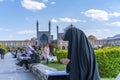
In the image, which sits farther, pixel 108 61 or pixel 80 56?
pixel 108 61

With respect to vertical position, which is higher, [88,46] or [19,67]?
[88,46]

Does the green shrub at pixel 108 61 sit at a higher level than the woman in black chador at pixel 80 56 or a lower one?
lower

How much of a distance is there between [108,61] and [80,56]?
9159 mm

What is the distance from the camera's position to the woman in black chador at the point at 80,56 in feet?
19.3

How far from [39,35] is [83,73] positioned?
132062 millimetres

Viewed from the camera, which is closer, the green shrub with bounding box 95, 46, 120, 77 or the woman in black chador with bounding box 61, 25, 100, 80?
the woman in black chador with bounding box 61, 25, 100, 80

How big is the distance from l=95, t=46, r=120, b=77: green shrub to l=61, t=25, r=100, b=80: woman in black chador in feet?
29.1

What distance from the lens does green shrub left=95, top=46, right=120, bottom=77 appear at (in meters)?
14.8

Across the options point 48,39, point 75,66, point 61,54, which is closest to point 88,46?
point 75,66

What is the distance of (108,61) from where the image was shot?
14883 millimetres

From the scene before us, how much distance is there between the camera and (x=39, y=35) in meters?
138

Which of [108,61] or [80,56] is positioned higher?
[80,56]

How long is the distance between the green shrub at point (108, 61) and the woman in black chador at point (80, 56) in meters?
8.88

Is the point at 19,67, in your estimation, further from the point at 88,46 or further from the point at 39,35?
the point at 39,35
